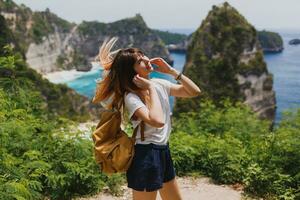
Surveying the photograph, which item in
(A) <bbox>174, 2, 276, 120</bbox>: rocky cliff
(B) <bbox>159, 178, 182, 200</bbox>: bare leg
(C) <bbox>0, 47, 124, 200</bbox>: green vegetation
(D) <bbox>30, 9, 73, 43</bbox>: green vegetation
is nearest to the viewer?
(B) <bbox>159, 178, 182, 200</bbox>: bare leg

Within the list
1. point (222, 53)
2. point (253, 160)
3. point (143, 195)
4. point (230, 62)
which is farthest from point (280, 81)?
point (143, 195)

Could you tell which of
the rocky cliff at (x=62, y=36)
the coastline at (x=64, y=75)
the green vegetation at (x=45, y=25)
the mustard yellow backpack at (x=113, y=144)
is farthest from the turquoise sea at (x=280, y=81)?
the mustard yellow backpack at (x=113, y=144)

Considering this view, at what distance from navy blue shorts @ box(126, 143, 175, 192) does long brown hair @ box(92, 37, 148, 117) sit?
39cm

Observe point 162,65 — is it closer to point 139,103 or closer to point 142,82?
point 142,82

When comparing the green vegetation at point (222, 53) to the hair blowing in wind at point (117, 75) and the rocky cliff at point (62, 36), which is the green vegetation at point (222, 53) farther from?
the hair blowing in wind at point (117, 75)

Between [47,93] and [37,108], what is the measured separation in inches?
2422

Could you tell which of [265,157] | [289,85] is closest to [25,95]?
[265,157]

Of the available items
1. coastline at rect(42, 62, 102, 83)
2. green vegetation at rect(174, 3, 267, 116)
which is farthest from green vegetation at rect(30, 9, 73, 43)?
green vegetation at rect(174, 3, 267, 116)

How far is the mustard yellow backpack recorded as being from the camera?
383cm

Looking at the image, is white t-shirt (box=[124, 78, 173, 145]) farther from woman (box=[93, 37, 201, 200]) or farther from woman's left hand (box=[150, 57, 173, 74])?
woman's left hand (box=[150, 57, 173, 74])

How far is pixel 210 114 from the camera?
37.9ft

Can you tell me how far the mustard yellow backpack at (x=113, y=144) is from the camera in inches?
151

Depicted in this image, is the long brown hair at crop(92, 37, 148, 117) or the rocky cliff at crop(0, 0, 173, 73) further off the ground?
the long brown hair at crop(92, 37, 148, 117)

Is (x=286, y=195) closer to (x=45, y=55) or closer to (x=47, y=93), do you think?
(x=47, y=93)
